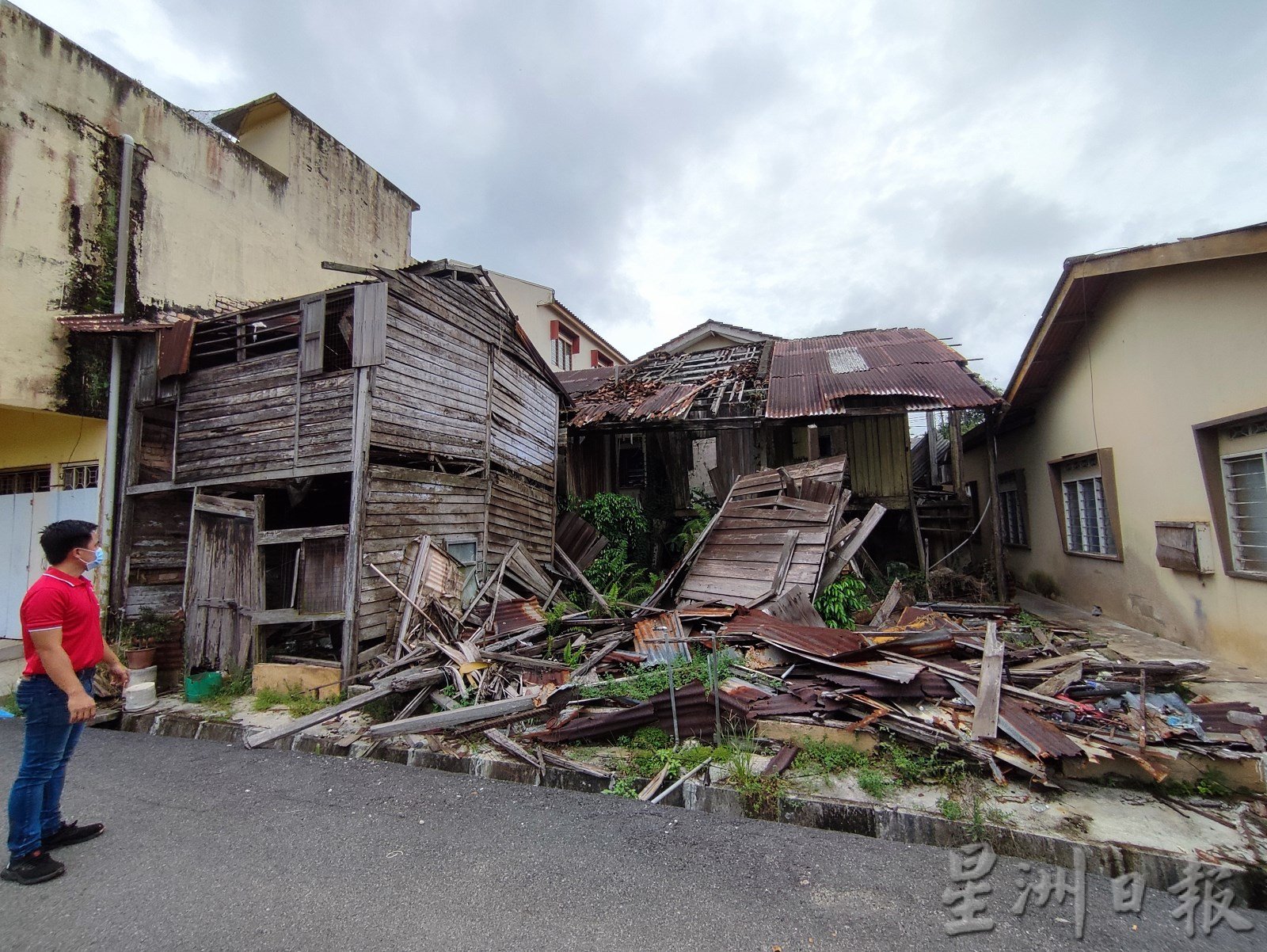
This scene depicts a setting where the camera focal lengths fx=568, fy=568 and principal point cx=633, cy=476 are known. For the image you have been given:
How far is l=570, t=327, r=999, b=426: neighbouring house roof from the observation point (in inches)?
405

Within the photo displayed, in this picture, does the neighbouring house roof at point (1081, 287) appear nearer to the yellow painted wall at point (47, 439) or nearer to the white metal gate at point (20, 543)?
the yellow painted wall at point (47, 439)

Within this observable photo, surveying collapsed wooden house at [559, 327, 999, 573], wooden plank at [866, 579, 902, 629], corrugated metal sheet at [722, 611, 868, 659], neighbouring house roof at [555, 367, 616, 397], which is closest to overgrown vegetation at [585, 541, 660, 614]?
collapsed wooden house at [559, 327, 999, 573]

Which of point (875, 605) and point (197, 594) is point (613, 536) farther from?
point (197, 594)

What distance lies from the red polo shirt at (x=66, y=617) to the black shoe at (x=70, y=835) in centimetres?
106

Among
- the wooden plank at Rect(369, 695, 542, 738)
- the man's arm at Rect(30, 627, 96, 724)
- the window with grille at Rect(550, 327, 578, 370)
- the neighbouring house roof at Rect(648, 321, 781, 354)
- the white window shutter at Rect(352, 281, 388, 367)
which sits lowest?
the wooden plank at Rect(369, 695, 542, 738)

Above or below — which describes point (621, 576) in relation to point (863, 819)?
above

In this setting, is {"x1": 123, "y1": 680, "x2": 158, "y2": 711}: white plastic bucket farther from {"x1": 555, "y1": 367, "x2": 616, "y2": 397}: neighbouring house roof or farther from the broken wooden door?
{"x1": 555, "y1": 367, "x2": 616, "y2": 397}: neighbouring house roof

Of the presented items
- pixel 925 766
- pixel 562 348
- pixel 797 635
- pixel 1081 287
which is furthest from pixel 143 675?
pixel 562 348

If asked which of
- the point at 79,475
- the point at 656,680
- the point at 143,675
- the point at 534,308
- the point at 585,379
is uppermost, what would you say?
the point at 534,308

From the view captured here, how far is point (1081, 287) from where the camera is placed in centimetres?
769

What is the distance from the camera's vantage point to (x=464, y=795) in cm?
447

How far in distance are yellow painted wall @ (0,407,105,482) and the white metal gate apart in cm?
53

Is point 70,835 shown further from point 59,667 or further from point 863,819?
point 863,819

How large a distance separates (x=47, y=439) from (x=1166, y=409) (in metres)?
16.0
